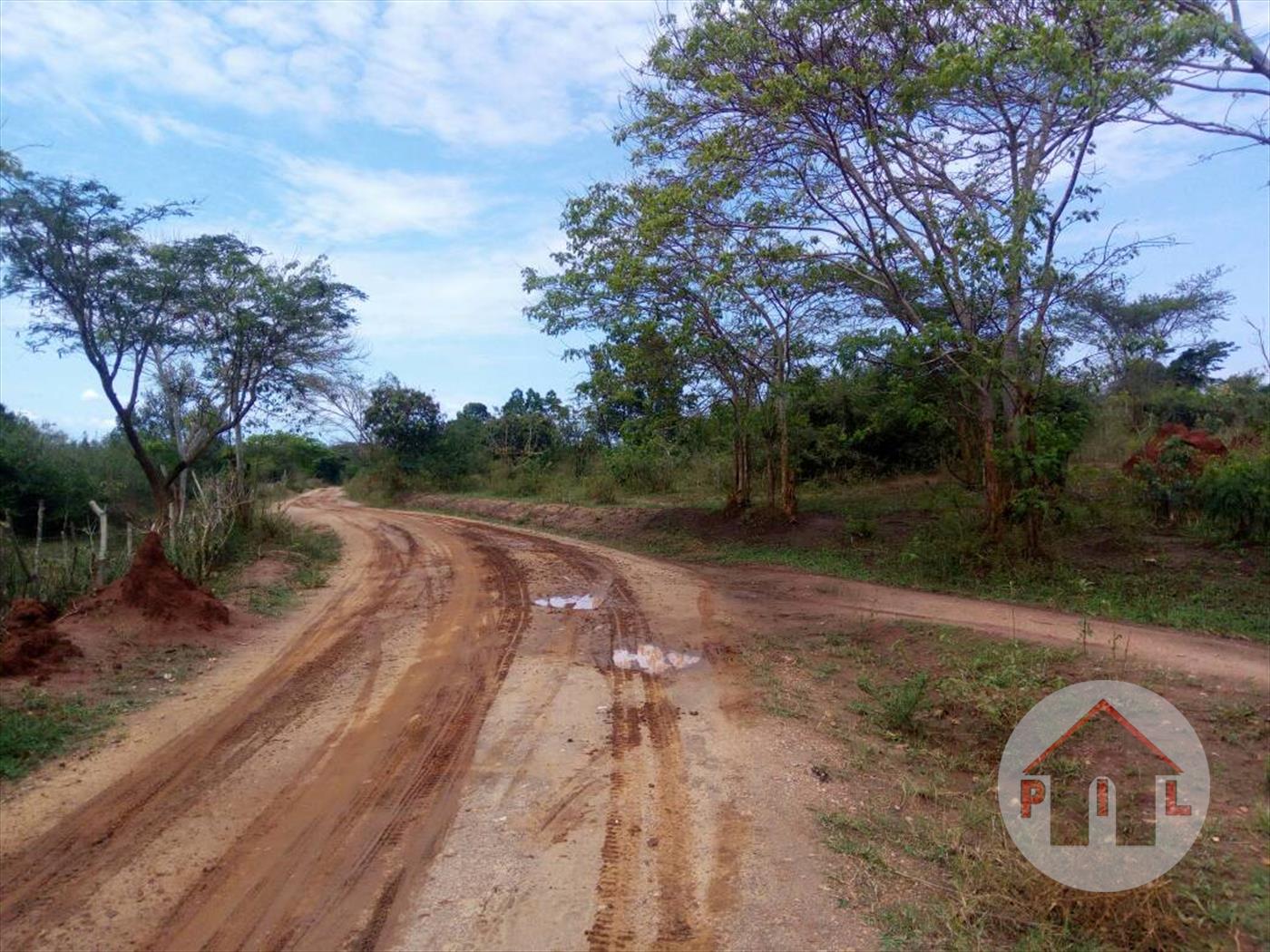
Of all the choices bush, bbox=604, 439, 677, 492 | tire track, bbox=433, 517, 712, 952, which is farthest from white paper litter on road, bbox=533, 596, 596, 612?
bush, bbox=604, 439, 677, 492

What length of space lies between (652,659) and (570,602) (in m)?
3.04

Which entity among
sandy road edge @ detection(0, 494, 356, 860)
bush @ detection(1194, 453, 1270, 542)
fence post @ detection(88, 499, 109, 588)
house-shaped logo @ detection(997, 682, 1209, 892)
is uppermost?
bush @ detection(1194, 453, 1270, 542)

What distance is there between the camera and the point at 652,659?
28.7ft

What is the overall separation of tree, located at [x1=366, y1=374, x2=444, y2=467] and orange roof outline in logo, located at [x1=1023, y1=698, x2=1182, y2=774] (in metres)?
32.5

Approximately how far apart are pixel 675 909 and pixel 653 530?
16.0m

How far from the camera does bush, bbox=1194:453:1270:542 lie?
10938mm

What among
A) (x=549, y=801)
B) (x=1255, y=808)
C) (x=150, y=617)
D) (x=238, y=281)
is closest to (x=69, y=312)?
(x=238, y=281)

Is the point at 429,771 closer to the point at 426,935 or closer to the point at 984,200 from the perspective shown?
the point at 426,935

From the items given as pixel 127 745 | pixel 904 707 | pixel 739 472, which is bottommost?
pixel 127 745

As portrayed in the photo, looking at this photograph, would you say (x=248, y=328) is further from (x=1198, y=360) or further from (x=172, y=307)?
(x=1198, y=360)

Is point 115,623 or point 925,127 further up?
point 925,127

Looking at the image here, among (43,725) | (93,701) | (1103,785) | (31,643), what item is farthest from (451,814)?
(31,643)

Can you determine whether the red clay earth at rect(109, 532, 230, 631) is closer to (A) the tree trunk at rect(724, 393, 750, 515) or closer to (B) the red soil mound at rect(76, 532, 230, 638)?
(B) the red soil mound at rect(76, 532, 230, 638)

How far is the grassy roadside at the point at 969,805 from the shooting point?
3.96m
